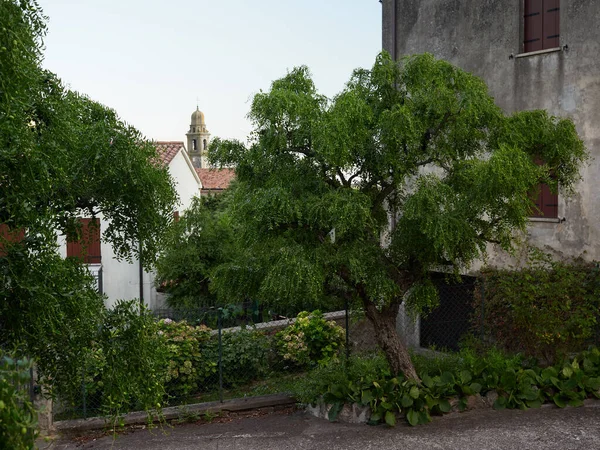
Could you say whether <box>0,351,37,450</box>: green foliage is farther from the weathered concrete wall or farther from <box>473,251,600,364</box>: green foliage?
the weathered concrete wall

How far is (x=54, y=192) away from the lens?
22.0 ft

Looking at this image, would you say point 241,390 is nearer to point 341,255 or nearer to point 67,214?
point 341,255

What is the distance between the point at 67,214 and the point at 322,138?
11.8ft

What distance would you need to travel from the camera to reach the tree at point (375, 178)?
9.63 m

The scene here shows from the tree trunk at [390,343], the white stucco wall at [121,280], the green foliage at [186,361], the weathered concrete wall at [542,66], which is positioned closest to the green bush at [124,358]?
the tree trunk at [390,343]

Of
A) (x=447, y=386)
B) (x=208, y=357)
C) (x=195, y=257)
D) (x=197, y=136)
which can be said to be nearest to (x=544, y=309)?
(x=447, y=386)

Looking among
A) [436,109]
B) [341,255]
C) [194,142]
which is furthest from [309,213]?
[194,142]

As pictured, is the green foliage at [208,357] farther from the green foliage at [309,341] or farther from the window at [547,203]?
the window at [547,203]

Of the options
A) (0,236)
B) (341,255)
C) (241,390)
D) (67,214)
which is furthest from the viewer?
(241,390)

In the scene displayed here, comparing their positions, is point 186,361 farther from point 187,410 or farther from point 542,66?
point 542,66

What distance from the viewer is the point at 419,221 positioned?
10102 millimetres

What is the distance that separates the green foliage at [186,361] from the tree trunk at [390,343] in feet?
10.8

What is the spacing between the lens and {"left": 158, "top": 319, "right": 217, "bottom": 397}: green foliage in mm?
12617

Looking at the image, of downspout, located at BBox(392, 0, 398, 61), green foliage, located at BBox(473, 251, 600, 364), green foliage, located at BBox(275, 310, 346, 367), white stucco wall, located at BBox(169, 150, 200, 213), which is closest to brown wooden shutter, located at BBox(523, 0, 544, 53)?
downspout, located at BBox(392, 0, 398, 61)
